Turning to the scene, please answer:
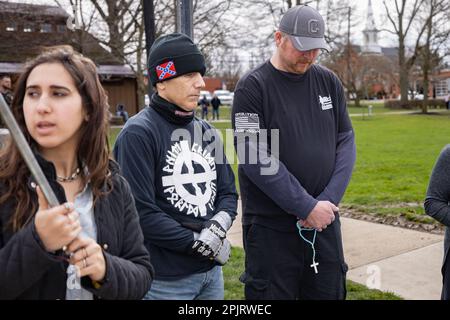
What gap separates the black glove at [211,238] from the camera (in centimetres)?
236

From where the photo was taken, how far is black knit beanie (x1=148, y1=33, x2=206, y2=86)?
2.52 metres

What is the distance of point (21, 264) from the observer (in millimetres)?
1404

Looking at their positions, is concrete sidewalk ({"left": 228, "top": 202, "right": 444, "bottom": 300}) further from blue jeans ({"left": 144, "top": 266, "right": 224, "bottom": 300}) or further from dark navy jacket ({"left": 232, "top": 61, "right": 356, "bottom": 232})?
blue jeans ({"left": 144, "top": 266, "right": 224, "bottom": 300})

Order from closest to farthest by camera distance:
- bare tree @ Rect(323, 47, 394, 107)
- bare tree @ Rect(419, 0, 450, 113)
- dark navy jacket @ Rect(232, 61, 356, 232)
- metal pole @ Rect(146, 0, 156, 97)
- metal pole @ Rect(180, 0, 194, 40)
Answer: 1. dark navy jacket @ Rect(232, 61, 356, 232)
2. metal pole @ Rect(180, 0, 194, 40)
3. metal pole @ Rect(146, 0, 156, 97)
4. bare tree @ Rect(419, 0, 450, 113)
5. bare tree @ Rect(323, 47, 394, 107)

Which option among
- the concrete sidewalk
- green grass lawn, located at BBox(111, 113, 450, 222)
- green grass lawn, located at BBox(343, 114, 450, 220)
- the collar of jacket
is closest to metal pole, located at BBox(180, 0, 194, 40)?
green grass lawn, located at BBox(111, 113, 450, 222)

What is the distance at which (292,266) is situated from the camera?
2.76 m

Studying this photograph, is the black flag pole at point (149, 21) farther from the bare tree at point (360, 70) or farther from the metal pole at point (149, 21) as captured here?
the bare tree at point (360, 70)

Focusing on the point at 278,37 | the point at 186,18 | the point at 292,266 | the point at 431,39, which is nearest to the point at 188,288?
the point at 292,266

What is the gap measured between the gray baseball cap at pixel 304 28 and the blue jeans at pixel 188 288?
1296 millimetres

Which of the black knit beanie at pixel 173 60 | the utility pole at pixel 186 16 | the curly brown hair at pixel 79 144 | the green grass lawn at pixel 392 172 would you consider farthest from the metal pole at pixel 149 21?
the curly brown hair at pixel 79 144

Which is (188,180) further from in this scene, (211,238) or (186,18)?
(186,18)

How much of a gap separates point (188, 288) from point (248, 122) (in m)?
0.93

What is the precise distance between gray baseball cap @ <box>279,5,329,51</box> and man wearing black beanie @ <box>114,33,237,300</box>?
55 centimetres
